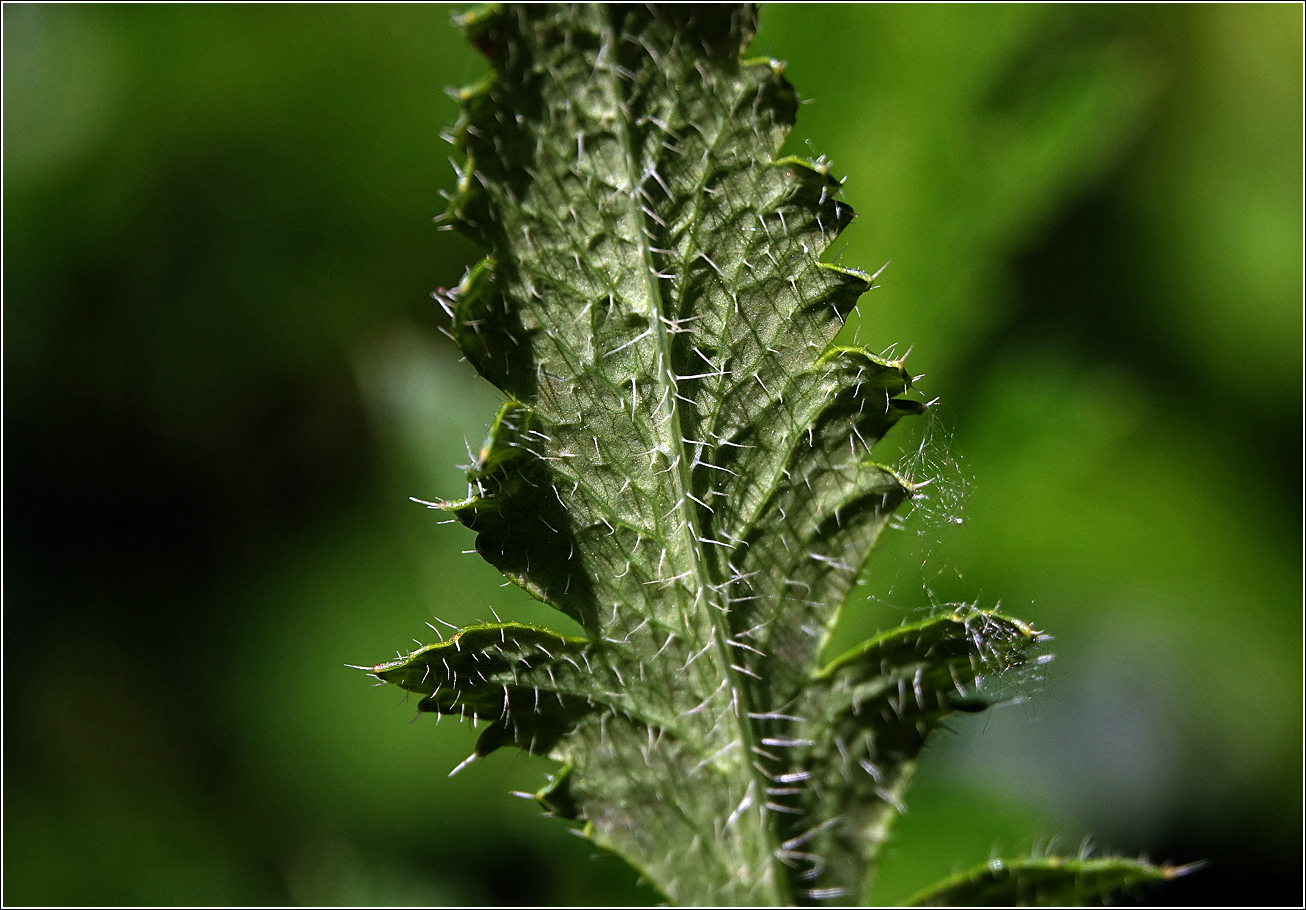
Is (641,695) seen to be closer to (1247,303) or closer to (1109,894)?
(1109,894)

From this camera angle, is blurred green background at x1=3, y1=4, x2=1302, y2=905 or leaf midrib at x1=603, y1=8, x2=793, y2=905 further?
blurred green background at x1=3, y1=4, x2=1302, y2=905

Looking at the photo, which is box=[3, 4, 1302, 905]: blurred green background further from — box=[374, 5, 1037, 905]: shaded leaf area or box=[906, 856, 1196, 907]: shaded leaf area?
box=[374, 5, 1037, 905]: shaded leaf area

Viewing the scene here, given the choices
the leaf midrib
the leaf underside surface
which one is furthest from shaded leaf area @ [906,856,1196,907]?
the leaf midrib

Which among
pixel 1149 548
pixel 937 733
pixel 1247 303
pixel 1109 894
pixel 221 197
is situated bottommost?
pixel 1109 894

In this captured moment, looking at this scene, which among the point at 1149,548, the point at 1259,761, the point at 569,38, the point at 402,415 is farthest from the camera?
the point at 1149,548

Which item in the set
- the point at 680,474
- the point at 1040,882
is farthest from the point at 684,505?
the point at 1040,882

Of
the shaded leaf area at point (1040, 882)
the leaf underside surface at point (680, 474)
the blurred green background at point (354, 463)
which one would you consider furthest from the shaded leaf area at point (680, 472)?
the blurred green background at point (354, 463)

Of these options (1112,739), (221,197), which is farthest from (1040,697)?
(221,197)
